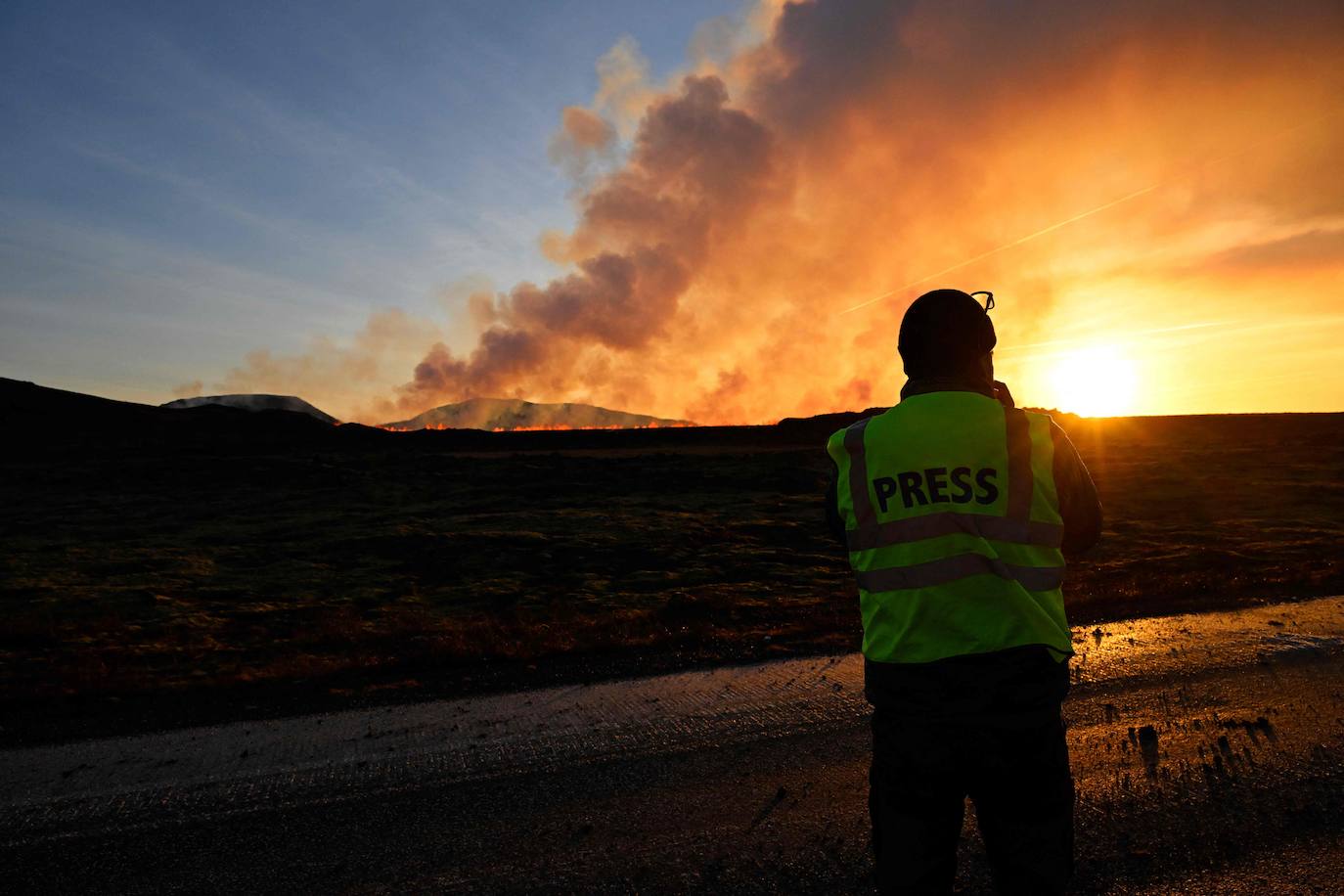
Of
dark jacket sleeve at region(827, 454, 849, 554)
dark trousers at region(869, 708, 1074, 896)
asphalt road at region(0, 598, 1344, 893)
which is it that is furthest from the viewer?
asphalt road at region(0, 598, 1344, 893)

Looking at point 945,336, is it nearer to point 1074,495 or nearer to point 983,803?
point 1074,495

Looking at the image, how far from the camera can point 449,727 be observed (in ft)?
22.8

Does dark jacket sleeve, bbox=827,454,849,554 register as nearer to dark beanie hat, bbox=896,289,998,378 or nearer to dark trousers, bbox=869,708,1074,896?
dark beanie hat, bbox=896,289,998,378

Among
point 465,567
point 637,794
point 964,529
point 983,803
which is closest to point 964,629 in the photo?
point 964,529

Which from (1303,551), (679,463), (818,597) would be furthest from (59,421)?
(1303,551)

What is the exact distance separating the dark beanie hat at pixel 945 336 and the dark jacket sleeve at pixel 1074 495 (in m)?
0.37

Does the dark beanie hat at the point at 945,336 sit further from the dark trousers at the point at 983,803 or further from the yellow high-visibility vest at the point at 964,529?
the dark trousers at the point at 983,803

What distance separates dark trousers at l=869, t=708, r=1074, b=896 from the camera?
2490 millimetres

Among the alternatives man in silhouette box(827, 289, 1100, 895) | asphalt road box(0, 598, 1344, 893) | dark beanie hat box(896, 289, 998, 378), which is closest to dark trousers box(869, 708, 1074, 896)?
man in silhouette box(827, 289, 1100, 895)

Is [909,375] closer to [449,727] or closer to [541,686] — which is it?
[449,727]

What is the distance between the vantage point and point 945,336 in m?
2.77

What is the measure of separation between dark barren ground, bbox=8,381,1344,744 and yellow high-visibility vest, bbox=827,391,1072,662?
6617mm

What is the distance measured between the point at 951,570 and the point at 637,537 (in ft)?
66.8

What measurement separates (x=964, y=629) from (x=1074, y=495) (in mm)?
652
